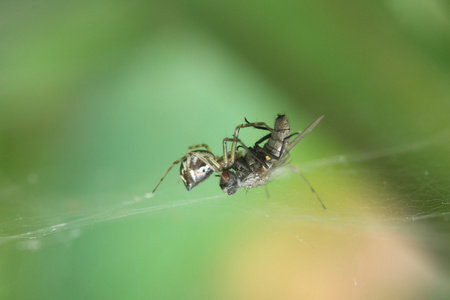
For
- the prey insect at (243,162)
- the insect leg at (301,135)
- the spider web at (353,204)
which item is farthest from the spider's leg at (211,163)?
the insect leg at (301,135)

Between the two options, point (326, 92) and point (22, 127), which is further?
point (22, 127)

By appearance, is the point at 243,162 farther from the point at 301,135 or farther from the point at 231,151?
the point at 301,135

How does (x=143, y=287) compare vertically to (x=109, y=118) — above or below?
below

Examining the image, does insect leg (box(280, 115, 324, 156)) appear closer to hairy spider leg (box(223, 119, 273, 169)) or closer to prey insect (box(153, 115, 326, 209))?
prey insect (box(153, 115, 326, 209))

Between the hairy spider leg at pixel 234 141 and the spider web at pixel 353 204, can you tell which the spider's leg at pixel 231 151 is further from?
the spider web at pixel 353 204

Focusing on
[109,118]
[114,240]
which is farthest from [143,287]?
[109,118]

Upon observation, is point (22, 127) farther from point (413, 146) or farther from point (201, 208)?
point (413, 146)
